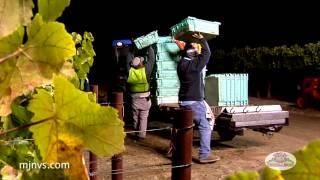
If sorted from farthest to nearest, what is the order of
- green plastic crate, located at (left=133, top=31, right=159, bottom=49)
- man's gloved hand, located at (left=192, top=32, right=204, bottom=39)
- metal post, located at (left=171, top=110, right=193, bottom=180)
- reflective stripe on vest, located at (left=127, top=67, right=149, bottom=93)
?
green plastic crate, located at (left=133, top=31, right=159, bottom=49)
reflective stripe on vest, located at (left=127, top=67, right=149, bottom=93)
man's gloved hand, located at (left=192, top=32, right=204, bottom=39)
metal post, located at (left=171, top=110, right=193, bottom=180)

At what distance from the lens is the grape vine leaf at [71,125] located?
28.6 inches

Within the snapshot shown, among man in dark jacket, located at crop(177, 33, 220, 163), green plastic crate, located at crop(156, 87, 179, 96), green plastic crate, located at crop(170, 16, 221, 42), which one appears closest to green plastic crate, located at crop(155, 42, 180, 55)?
green plastic crate, located at crop(156, 87, 179, 96)

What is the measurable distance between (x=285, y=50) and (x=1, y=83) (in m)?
15.5

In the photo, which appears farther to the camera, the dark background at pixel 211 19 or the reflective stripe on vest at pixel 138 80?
the dark background at pixel 211 19

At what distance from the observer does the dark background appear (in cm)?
1919

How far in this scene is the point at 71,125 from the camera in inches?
29.8

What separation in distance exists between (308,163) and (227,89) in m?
8.57

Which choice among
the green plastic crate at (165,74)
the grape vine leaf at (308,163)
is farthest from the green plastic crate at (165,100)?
the grape vine leaf at (308,163)

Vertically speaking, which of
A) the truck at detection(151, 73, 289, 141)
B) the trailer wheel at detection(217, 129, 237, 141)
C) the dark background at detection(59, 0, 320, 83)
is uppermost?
the dark background at detection(59, 0, 320, 83)

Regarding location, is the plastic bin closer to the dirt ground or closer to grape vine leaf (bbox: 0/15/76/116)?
the dirt ground

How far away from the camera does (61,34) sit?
76cm

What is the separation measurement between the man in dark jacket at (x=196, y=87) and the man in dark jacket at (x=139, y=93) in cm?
181

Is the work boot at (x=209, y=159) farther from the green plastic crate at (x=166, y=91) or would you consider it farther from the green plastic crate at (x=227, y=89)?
the green plastic crate at (x=166, y=91)

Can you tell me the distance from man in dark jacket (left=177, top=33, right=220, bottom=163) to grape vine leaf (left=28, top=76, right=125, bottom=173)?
6.72 meters
